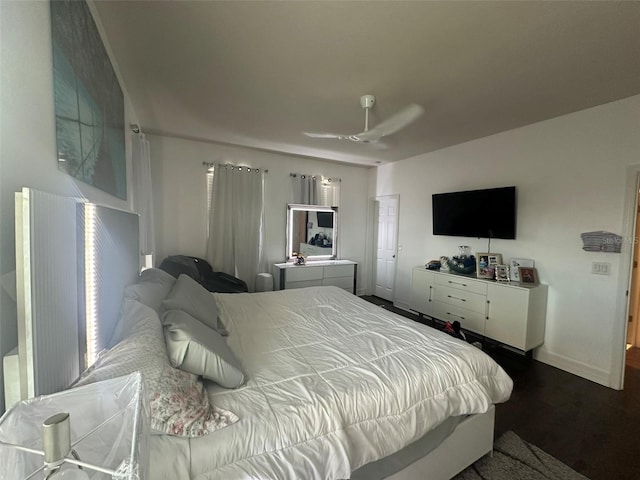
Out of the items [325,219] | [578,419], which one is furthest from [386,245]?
[578,419]

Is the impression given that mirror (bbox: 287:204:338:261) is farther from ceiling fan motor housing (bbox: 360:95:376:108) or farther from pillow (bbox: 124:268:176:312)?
pillow (bbox: 124:268:176:312)

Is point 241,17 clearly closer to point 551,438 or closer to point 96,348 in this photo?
point 96,348

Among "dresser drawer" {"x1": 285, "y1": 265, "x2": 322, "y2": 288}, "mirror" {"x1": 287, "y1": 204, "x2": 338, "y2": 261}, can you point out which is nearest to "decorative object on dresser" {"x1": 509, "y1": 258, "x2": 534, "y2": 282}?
"dresser drawer" {"x1": 285, "y1": 265, "x2": 322, "y2": 288}

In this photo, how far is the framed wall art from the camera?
985 mm

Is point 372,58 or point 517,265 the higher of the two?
A: point 372,58

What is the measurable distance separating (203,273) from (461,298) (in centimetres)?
345

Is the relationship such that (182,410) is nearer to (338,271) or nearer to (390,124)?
(390,124)

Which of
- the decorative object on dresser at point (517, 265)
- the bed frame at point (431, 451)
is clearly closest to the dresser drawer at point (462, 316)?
the decorative object on dresser at point (517, 265)

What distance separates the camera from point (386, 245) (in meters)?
5.21

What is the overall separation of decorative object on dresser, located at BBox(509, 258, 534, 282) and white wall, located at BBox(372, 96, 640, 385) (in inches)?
2.8

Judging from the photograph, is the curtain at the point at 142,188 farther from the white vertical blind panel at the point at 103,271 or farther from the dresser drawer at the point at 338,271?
the dresser drawer at the point at 338,271

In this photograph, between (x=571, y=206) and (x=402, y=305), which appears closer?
(x=571, y=206)

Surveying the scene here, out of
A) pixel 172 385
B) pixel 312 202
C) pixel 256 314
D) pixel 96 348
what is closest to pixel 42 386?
pixel 172 385

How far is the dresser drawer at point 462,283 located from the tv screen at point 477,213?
1.99 ft
